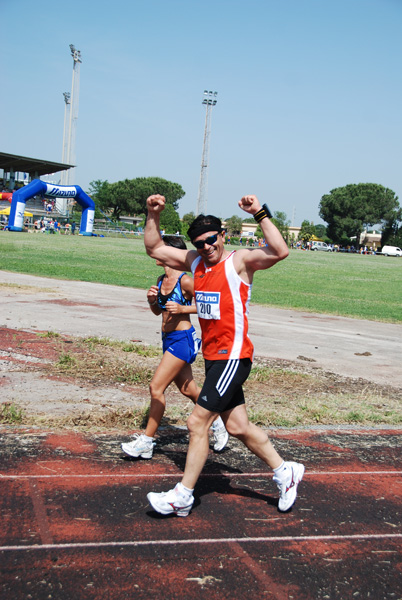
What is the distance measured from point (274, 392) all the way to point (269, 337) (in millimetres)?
4286

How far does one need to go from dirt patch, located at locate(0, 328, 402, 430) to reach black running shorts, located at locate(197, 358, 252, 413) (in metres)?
1.97

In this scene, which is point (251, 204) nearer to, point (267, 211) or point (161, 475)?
point (267, 211)

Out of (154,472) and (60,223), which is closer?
(154,472)

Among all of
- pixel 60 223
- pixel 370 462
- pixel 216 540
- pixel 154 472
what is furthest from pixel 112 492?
pixel 60 223

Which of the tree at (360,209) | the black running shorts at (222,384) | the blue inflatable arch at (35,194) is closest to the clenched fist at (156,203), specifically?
the black running shorts at (222,384)

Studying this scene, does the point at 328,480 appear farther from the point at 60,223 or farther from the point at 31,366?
the point at 60,223

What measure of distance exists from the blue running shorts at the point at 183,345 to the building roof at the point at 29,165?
7598 cm

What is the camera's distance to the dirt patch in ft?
20.0

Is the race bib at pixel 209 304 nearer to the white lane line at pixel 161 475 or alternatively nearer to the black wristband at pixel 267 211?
the black wristband at pixel 267 211

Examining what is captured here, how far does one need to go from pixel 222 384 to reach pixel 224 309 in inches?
20.0

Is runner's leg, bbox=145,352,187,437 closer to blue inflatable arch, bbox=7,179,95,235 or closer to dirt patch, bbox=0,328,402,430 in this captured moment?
dirt patch, bbox=0,328,402,430

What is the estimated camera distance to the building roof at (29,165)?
3020 inches

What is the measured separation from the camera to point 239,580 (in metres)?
3.27


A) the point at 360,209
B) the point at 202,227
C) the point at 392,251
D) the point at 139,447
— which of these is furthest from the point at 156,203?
the point at 360,209
